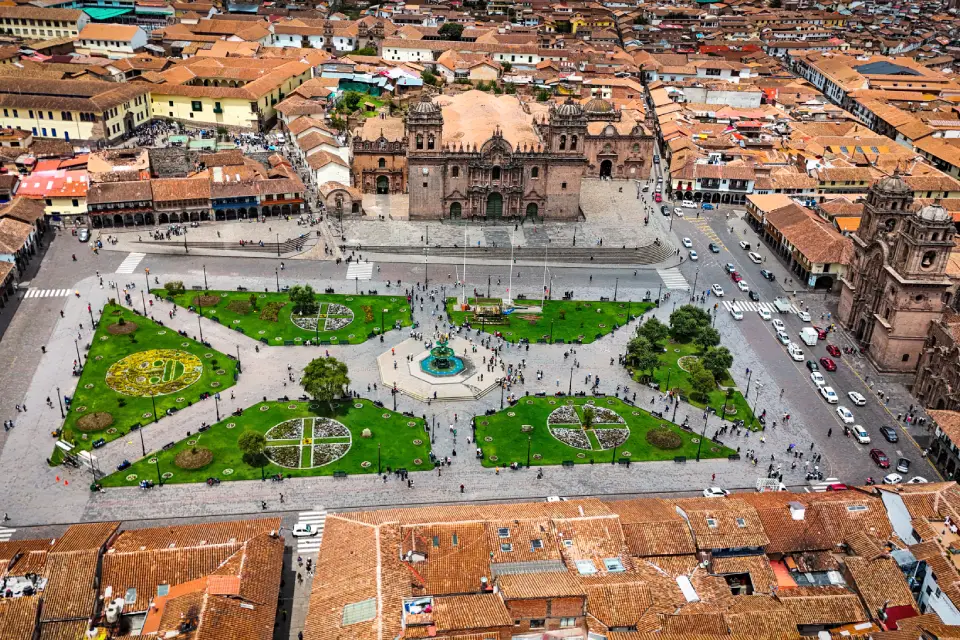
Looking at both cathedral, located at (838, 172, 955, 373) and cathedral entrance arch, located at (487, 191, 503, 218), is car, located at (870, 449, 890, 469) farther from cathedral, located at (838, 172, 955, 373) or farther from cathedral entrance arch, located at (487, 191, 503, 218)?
cathedral entrance arch, located at (487, 191, 503, 218)

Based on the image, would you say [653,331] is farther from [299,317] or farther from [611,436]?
[299,317]

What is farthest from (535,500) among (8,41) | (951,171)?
(8,41)

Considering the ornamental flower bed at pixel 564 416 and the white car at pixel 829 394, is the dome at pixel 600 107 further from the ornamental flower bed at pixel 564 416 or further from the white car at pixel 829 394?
the ornamental flower bed at pixel 564 416

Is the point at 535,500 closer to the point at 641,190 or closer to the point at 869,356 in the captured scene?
the point at 869,356

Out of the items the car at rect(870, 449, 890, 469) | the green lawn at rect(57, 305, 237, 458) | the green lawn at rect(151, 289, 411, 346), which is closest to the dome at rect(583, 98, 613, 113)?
the green lawn at rect(151, 289, 411, 346)

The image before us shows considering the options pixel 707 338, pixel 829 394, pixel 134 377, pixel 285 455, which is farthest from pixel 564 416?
pixel 134 377

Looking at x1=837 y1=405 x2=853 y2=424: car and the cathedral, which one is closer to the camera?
x1=837 y1=405 x2=853 y2=424: car

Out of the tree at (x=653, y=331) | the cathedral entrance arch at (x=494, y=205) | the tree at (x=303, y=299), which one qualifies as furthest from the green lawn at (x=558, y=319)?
the cathedral entrance arch at (x=494, y=205)
